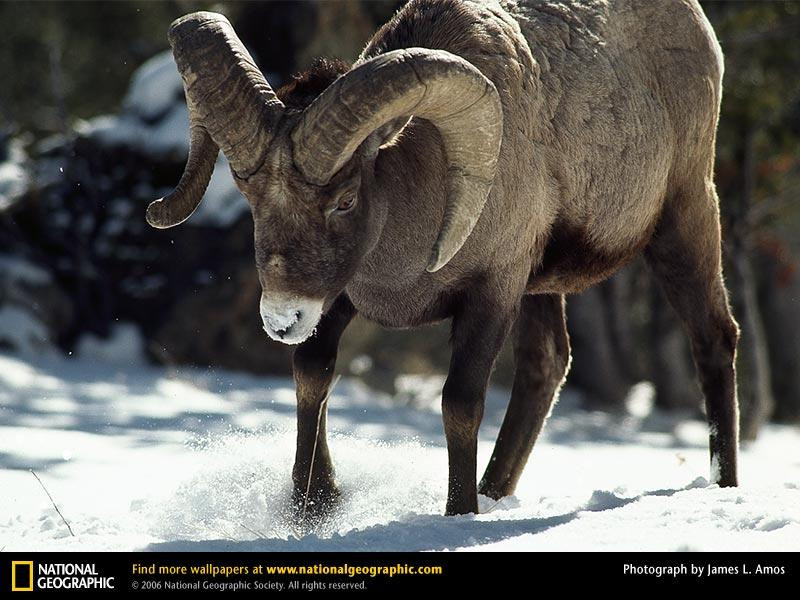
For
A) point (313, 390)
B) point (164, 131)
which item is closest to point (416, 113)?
point (313, 390)

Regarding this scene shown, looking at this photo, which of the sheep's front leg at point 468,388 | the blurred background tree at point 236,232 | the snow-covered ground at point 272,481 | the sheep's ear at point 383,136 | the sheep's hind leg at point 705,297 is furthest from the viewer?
the blurred background tree at point 236,232

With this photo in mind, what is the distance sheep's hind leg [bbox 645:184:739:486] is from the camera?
19.2 ft

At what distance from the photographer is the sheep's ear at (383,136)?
4.50 metres

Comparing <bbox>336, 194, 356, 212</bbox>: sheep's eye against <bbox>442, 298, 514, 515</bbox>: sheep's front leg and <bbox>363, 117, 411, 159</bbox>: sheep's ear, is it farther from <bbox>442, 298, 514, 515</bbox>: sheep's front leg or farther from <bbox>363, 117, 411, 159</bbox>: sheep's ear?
<bbox>442, 298, 514, 515</bbox>: sheep's front leg

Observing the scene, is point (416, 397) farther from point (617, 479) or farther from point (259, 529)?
point (259, 529)

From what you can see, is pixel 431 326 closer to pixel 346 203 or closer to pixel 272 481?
pixel 272 481

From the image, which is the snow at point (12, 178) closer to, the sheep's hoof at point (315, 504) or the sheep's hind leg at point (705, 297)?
the sheep's hoof at point (315, 504)

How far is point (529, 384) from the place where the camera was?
609 centimetres

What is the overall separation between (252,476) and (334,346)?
75 cm

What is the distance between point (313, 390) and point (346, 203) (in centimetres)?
113

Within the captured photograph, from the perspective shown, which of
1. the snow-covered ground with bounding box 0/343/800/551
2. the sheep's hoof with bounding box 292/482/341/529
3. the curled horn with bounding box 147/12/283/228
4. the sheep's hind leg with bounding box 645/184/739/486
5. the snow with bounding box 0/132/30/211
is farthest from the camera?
the snow with bounding box 0/132/30/211
